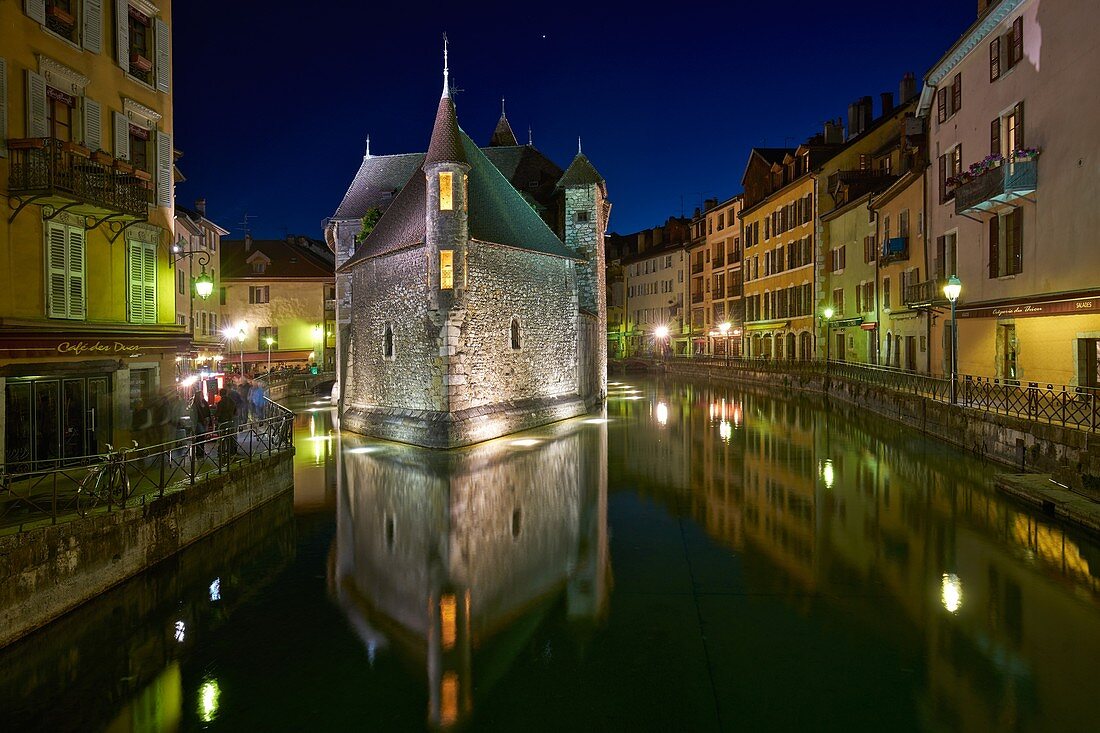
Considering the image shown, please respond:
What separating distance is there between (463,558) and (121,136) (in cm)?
1083

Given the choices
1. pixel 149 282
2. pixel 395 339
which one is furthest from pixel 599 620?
pixel 395 339

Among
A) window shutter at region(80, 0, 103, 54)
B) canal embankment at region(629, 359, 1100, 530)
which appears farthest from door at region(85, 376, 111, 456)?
canal embankment at region(629, 359, 1100, 530)

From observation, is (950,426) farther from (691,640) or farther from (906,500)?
(691,640)

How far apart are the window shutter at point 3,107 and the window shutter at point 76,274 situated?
5.63 feet

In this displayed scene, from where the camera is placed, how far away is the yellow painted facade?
11.5 metres

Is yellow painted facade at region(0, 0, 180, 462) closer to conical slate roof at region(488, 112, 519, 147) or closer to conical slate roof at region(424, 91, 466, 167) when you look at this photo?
conical slate roof at region(424, 91, 466, 167)

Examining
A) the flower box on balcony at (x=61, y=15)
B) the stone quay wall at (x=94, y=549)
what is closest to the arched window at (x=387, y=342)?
the stone quay wall at (x=94, y=549)

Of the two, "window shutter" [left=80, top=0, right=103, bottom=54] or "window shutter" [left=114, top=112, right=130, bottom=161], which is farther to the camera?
"window shutter" [left=114, top=112, right=130, bottom=161]

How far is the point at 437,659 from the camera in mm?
7422

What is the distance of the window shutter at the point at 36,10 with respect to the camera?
38.3 ft

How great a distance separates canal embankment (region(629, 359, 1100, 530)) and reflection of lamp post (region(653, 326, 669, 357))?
124 feet

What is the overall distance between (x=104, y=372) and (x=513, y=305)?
537 inches

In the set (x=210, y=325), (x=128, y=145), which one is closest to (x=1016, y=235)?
(x=128, y=145)

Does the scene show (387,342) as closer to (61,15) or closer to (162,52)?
(162,52)
